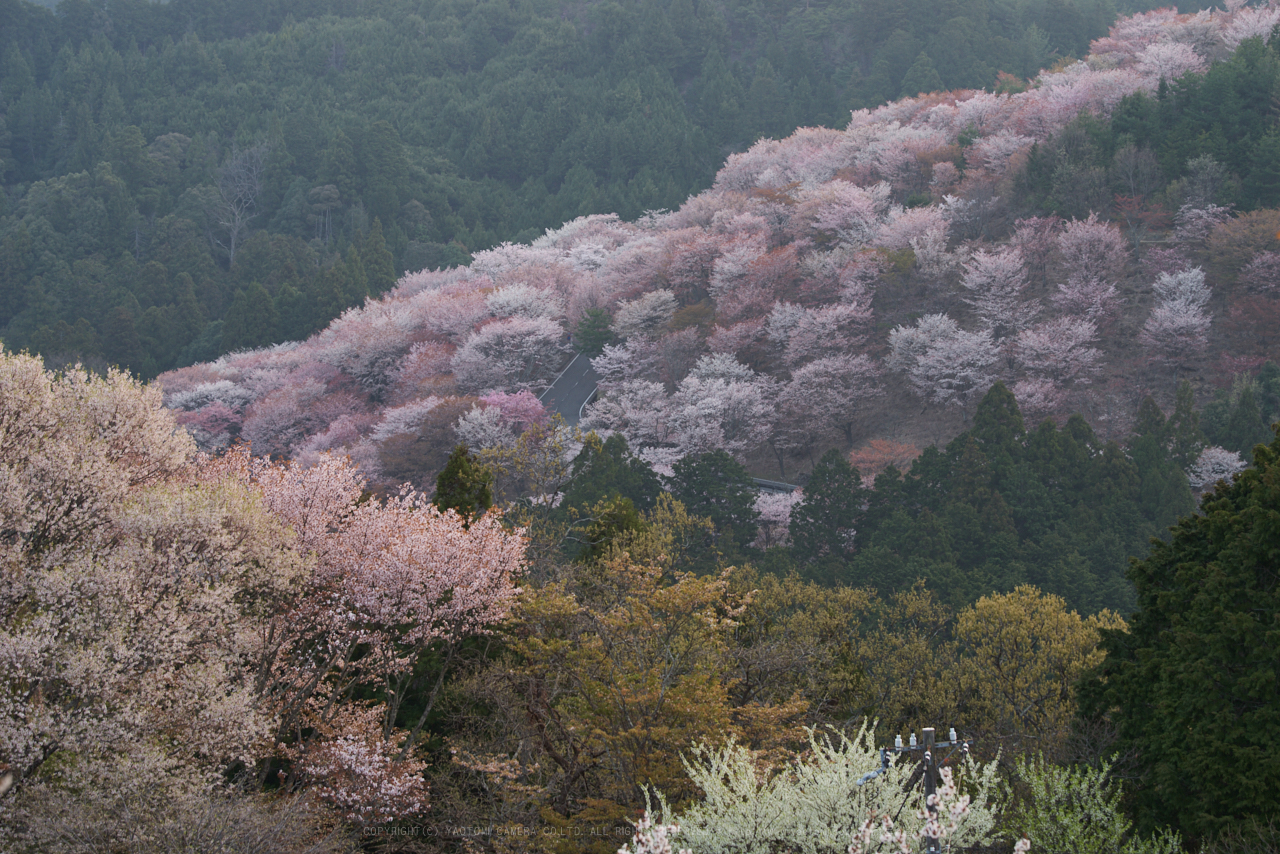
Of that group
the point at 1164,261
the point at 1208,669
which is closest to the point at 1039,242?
the point at 1164,261

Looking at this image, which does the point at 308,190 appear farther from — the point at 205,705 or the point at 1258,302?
the point at 205,705

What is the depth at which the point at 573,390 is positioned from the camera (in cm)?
4222

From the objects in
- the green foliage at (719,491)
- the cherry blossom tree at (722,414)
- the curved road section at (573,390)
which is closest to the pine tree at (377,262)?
the curved road section at (573,390)

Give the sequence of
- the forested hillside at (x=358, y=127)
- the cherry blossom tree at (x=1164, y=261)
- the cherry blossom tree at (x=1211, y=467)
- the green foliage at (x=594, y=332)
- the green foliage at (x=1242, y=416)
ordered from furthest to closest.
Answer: the forested hillside at (x=358, y=127) < the green foliage at (x=594, y=332) < the cherry blossom tree at (x=1164, y=261) < the green foliage at (x=1242, y=416) < the cherry blossom tree at (x=1211, y=467)

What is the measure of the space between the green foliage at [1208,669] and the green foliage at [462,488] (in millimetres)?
11421

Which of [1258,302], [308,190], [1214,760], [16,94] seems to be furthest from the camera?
[16,94]

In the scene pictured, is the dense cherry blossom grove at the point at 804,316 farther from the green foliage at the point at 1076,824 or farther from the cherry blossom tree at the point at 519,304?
the green foliage at the point at 1076,824

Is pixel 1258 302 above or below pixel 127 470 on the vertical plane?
below

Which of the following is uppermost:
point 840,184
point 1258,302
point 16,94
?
point 16,94

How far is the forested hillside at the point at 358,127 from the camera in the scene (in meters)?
61.9

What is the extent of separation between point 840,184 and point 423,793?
3521 centimetres

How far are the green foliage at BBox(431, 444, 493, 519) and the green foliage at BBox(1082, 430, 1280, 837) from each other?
37.5 feet

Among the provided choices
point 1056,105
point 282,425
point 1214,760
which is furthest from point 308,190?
point 1214,760

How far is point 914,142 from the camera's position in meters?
46.4
